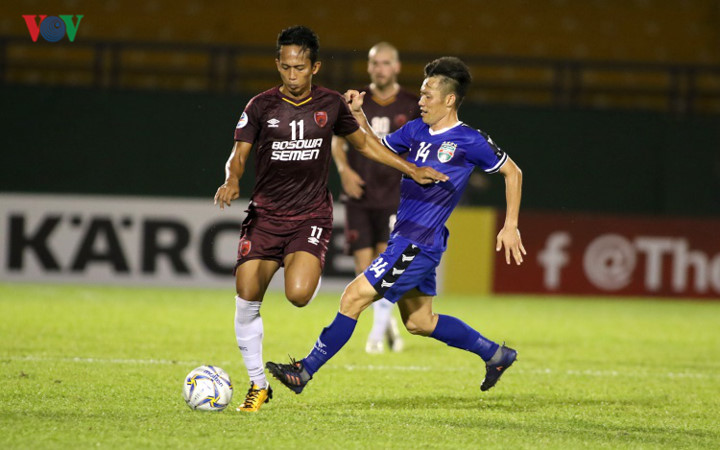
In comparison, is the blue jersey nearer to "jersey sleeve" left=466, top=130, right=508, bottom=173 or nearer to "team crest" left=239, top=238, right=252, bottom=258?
"jersey sleeve" left=466, top=130, right=508, bottom=173

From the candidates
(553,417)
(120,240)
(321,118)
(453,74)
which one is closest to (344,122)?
(321,118)

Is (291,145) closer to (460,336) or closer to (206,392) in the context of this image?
(206,392)

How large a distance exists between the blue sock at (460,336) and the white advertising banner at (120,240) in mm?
6727

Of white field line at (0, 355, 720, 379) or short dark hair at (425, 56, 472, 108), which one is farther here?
white field line at (0, 355, 720, 379)

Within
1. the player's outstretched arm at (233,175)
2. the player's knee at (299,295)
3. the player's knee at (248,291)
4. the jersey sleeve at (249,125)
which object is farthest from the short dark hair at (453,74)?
the player's knee at (248,291)

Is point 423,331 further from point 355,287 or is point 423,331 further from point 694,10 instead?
point 694,10

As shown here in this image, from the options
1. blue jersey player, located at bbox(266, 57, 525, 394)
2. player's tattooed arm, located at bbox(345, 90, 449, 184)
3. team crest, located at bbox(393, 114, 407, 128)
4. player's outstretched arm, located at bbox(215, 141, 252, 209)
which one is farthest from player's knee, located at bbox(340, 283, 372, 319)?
team crest, located at bbox(393, 114, 407, 128)

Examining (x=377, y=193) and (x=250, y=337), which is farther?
(x=377, y=193)

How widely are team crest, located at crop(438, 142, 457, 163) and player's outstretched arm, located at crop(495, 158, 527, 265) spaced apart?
291 mm

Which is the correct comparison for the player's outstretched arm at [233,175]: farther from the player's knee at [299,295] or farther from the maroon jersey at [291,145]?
the player's knee at [299,295]

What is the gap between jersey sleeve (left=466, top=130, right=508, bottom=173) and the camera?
6.18 m

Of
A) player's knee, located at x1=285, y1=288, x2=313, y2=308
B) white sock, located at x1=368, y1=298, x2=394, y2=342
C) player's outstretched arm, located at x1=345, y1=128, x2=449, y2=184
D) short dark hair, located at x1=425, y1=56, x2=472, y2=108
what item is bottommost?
white sock, located at x1=368, y1=298, x2=394, y2=342

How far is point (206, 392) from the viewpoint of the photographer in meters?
5.67

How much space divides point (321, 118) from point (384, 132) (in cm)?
269
